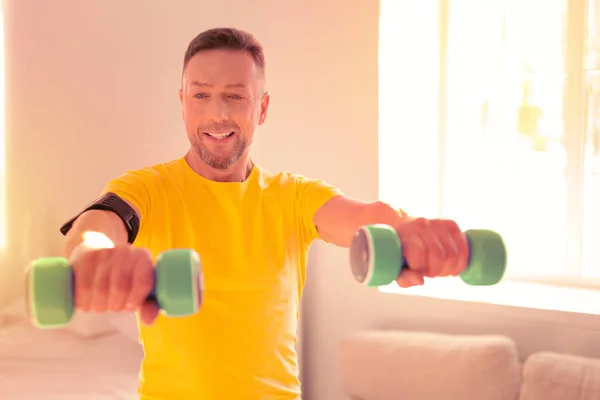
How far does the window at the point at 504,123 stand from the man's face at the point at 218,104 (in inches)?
36.9

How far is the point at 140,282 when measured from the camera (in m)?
0.86

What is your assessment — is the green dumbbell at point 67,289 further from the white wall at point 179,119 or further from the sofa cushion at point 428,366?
the white wall at point 179,119

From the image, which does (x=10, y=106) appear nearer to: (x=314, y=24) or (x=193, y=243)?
(x=314, y=24)


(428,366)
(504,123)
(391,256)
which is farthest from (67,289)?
(504,123)

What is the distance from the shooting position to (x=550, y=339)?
215 cm

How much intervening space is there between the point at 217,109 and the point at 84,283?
2.52 feet

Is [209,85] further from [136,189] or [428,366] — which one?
[428,366]

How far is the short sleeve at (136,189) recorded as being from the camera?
1.36m

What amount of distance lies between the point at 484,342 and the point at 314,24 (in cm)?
128

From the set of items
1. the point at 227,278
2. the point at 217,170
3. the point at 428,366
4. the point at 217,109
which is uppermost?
the point at 217,109

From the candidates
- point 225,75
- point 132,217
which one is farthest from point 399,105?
point 132,217

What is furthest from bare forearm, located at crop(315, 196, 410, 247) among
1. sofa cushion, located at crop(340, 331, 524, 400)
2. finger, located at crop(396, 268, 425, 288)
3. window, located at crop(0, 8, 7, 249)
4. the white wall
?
window, located at crop(0, 8, 7, 249)

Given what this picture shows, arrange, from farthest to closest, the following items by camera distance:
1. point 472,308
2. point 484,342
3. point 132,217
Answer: point 472,308
point 484,342
point 132,217

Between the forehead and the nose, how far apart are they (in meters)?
0.04
